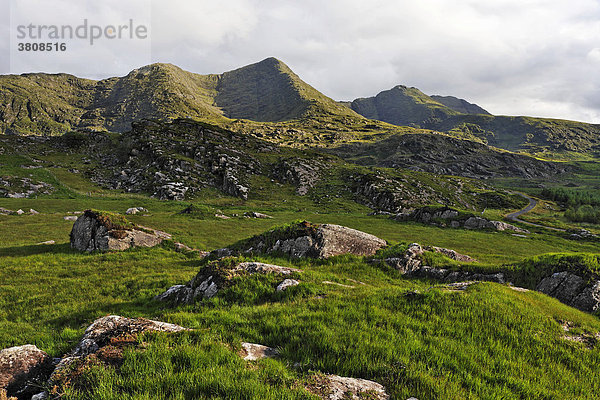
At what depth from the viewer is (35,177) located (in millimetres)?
53188

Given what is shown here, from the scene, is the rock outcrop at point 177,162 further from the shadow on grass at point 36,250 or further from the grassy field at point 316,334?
the grassy field at point 316,334

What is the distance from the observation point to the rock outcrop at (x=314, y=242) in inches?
659

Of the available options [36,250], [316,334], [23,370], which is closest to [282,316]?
[316,334]

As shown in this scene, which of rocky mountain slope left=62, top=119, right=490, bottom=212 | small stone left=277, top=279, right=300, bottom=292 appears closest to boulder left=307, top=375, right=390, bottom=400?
small stone left=277, top=279, right=300, bottom=292

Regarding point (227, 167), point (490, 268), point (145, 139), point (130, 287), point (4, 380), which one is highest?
point (145, 139)

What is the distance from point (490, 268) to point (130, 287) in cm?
2141

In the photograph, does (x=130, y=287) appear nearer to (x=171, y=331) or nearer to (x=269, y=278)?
(x=269, y=278)

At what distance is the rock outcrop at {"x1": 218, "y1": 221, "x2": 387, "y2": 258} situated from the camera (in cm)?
1673

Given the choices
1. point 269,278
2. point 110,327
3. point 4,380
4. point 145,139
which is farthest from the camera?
point 145,139

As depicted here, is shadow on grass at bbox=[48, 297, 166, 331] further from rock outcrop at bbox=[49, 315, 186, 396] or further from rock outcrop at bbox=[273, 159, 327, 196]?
rock outcrop at bbox=[273, 159, 327, 196]

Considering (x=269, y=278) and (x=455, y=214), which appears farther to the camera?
(x=455, y=214)

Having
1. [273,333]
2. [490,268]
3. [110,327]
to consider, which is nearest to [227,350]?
[273,333]

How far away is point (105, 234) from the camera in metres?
20.6

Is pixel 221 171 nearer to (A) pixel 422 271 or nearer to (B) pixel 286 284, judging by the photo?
(A) pixel 422 271
